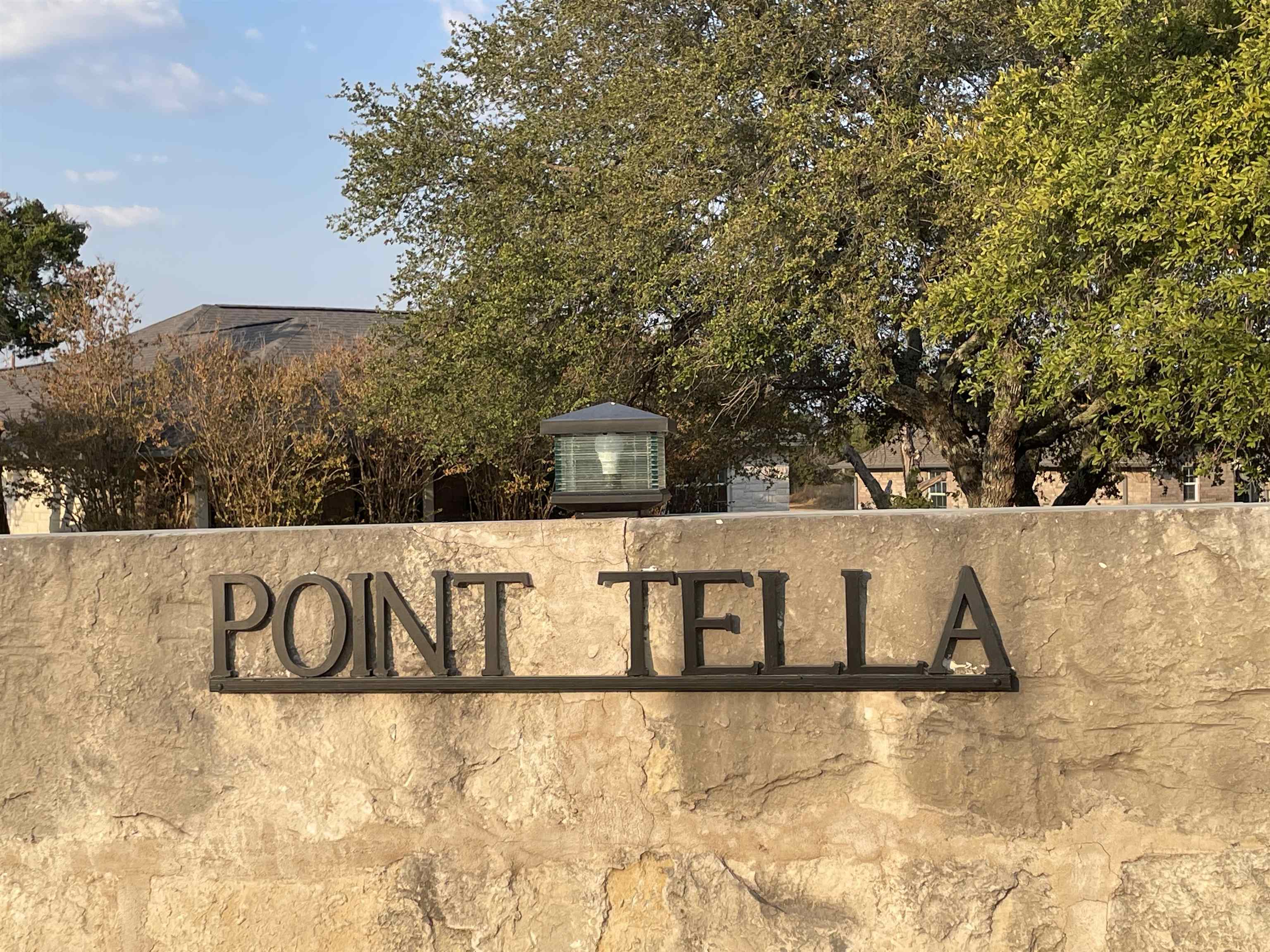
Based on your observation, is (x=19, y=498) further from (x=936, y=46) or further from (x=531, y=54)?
(x=936, y=46)

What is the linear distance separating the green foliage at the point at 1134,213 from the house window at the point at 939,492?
1135 inches

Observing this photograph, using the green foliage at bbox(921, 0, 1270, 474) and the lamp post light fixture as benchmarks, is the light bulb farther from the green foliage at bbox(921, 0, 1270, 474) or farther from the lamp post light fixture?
the green foliage at bbox(921, 0, 1270, 474)

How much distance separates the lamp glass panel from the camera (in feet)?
12.1

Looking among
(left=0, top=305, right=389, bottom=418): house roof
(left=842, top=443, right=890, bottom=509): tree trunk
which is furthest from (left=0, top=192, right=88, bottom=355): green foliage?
(left=842, top=443, right=890, bottom=509): tree trunk

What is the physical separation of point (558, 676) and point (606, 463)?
69 cm

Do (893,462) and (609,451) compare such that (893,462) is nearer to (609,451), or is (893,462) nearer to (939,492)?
(939,492)

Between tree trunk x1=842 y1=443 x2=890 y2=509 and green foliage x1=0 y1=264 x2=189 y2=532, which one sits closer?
green foliage x1=0 y1=264 x2=189 y2=532

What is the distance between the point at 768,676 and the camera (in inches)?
132

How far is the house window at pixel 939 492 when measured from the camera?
40.3 m

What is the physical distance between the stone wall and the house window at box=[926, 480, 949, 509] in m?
36.7

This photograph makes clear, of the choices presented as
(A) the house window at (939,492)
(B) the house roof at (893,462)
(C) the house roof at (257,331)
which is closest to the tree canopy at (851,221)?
(C) the house roof at (257,331)

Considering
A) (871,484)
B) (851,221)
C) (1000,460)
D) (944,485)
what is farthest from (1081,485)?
(944,485)

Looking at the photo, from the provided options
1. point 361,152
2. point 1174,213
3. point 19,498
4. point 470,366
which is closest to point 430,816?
point 1174,213

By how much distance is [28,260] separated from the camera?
3512 cm
